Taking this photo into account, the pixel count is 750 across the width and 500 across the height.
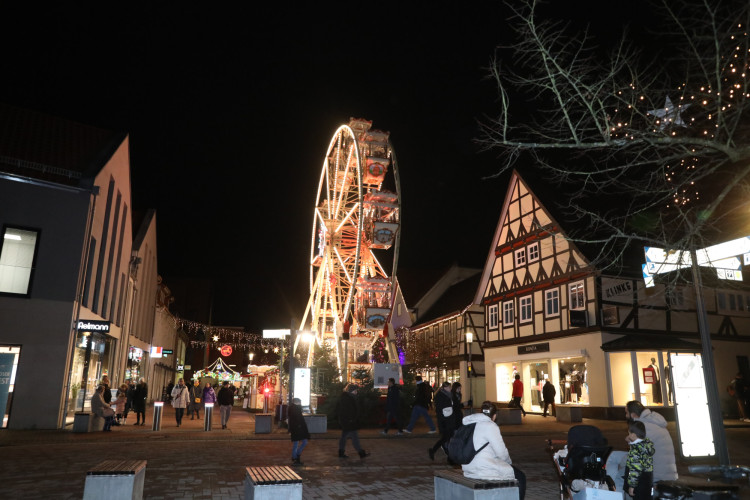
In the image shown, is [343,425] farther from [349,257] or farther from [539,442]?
[349,257]

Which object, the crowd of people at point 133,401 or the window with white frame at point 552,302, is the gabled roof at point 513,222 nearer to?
the window with white frame at point 552,302

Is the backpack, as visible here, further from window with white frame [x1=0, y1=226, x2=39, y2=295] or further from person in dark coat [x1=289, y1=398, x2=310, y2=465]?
window with white frame [x1=0, y1=226, x2=39, y2=295]

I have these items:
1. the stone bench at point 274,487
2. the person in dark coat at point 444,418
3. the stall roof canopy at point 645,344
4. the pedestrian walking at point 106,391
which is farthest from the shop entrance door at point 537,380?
the stone bench at point 274,487

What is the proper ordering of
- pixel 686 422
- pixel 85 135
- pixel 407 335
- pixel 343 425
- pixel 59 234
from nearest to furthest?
1. pixel 686 422
2. pixel 343 425
3. pixel 59 234
4. pixel 85 135
5. pixel 407 335

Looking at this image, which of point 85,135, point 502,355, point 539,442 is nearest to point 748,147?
point 539,442

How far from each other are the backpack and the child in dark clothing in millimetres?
1856

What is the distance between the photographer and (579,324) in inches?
1020

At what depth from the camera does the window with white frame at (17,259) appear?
18641 mm

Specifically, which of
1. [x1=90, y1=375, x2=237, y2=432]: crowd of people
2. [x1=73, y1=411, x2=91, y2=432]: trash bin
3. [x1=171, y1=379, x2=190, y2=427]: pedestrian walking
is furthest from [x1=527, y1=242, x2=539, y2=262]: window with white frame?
[x1=73, y1=411, x2=91, y2=432]: trash bin

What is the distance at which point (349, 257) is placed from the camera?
102 feet

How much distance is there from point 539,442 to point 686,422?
5.70 metres

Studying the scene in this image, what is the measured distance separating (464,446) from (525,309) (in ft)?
86.5

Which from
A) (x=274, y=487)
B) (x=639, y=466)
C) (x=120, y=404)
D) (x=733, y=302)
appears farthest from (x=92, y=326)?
(x=733, y=302)

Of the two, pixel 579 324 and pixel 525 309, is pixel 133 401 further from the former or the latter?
pixel 525 309
